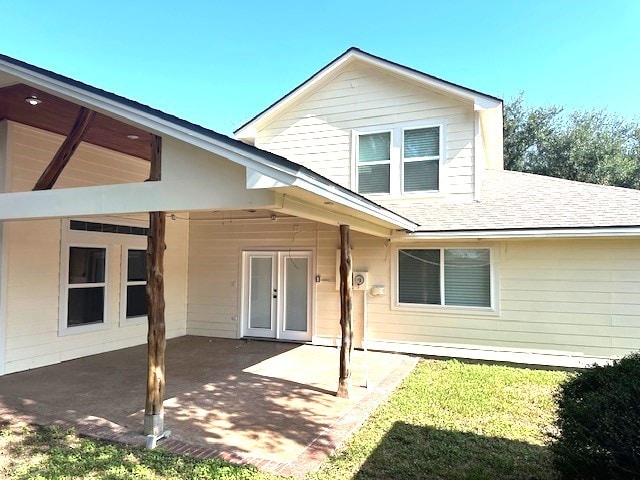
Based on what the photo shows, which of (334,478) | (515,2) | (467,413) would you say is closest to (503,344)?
(467,413)

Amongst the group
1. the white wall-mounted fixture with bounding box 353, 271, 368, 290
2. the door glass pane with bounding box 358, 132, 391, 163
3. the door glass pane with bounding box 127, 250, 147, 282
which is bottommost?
the white wall-mounted fixture with bounding box 353, 271, 368, 290

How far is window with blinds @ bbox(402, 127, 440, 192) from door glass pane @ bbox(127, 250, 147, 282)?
6.18 meters

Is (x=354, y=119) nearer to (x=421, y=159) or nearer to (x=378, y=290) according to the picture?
(x=421, y=159)

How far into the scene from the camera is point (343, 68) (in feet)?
32.3

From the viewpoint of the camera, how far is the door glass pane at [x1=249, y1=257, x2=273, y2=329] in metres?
10.2

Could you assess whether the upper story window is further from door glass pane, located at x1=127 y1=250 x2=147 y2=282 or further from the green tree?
the green tree

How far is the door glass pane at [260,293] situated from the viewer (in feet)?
33.5

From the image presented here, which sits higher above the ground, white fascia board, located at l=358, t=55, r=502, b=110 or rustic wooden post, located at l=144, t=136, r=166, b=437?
white fascia board, located at l=358, t=55, r=502, b=110

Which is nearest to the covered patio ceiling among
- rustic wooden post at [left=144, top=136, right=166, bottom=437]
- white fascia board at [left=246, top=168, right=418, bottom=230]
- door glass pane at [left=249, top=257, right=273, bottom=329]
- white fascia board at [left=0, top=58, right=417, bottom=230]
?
white fascia board at [left=0, top=58, right=417, bottom=230]

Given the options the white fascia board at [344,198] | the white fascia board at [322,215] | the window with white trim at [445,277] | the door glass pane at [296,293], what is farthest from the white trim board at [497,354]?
the white fascia board at [344,198]

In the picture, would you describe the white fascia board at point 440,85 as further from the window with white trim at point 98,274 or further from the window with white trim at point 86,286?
the window with white trim at point 86,286

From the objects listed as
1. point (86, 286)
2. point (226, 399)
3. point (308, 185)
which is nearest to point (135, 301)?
point (86, 286)

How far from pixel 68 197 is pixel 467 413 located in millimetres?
5557

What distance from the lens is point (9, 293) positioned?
6.87 m
